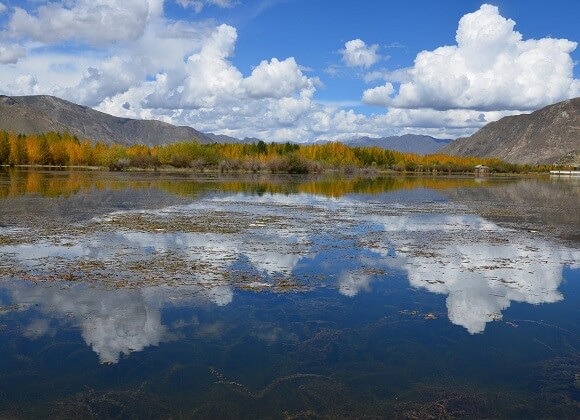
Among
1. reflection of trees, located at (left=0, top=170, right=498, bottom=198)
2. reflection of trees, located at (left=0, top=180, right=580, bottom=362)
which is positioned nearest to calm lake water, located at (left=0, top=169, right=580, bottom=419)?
reflection of trees, located at (left=0, top=180, right=580, bottom=362)

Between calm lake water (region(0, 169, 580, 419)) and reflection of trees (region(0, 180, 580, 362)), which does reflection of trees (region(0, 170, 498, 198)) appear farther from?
calm lake water (region(0, 169, 580, 419))

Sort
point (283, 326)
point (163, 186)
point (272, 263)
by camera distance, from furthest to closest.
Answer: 1. point (163, 186)
2. point (272, 263)
3. point (283, 326)

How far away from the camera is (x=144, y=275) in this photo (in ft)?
55.0

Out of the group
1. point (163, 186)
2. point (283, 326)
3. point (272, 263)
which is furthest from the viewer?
point (163, 186)

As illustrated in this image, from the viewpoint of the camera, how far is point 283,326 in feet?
40.2

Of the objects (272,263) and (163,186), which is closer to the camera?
(272,263)

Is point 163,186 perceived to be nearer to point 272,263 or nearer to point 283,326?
point 272,263

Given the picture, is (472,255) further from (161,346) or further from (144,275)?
(161,346)

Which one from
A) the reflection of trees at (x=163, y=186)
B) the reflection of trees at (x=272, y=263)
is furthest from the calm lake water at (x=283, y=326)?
the reflection of trees at (x=163, y=186)

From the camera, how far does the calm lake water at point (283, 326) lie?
8.70 metres

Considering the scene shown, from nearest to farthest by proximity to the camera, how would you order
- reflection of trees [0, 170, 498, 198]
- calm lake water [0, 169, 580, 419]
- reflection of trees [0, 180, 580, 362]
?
1. calm lake water [0, 169, 580, 419]
2. reflection of trees [0, 180, 580, 362]
3. reflection of trees [0, 170, 498, 198]

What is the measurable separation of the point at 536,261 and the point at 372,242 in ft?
24.5

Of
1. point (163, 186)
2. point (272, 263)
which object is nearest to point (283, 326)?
point (272, 263)

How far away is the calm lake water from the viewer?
28.5 ft
